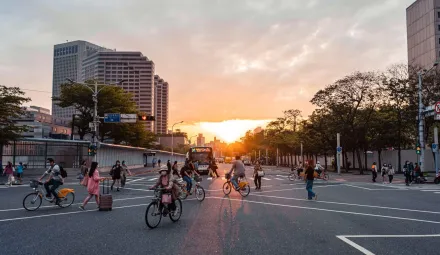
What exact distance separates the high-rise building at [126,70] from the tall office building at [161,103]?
29.6m

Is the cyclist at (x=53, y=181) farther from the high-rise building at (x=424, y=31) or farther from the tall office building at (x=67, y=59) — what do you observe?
the tall office building at (x=67, y=59)

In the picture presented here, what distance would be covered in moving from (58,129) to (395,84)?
355ft

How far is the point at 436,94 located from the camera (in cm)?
4031

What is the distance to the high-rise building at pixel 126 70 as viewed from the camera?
352 ft

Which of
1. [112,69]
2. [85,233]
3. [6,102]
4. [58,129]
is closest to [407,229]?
[85,233]

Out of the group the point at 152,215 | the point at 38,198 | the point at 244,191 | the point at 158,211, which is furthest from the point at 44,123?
the point at 152,215

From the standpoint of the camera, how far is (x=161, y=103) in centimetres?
17012

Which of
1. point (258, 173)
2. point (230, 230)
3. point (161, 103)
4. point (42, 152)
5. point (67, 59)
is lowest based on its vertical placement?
point (230, 230)

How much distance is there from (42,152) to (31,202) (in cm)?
2929

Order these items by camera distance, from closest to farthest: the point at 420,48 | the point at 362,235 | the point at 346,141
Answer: the point at 362,235 → the point at 346,141 → the point at 420,48

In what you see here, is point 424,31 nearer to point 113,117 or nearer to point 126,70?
point 113,117

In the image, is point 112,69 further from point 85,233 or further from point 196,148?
point 85,233

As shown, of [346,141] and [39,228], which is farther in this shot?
[346,141]

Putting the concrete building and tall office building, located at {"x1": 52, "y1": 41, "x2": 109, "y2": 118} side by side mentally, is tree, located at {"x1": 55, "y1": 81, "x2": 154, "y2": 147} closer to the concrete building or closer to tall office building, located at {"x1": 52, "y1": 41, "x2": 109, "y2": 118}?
the concrete building
